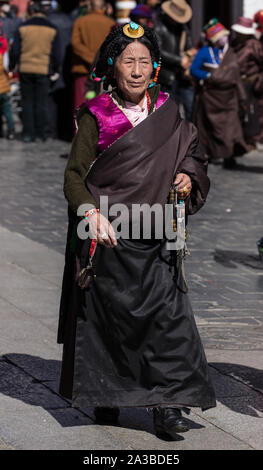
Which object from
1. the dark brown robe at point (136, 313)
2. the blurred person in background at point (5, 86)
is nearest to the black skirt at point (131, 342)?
the dark brown robe at point (136, 313)

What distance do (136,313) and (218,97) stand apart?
9812 millimetres

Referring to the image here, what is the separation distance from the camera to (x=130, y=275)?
4598 mm

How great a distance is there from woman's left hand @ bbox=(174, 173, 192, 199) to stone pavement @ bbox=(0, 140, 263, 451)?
3.25ft

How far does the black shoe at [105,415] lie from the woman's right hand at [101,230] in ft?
2.44

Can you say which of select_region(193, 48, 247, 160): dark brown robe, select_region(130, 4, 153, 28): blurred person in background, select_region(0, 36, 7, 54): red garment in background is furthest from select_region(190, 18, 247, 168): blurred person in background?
select_region(0, 36, 7, 54): red garment in background

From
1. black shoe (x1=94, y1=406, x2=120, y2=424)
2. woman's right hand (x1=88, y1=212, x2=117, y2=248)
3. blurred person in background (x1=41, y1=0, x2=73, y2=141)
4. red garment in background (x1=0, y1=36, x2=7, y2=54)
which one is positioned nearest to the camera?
woman's right hand (x1=88, y1=212, x2=117, y2=248)

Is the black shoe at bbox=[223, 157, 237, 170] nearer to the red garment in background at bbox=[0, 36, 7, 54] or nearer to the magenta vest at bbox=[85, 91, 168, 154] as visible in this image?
the red garment in background at bbox=[0, 36, 7, 54]

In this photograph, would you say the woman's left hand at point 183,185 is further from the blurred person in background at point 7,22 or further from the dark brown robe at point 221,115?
the blurred person in background at point 7,22

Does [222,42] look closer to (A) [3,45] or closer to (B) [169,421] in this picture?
(A) [3,45]

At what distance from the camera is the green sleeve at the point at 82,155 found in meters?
4.55

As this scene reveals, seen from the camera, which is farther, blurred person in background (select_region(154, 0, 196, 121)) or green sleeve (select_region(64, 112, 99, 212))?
blurred person in background (select_region(154, 0, 196, 121))

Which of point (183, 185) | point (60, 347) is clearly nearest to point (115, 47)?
point (183, 185)

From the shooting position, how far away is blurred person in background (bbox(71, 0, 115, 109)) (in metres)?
15.7

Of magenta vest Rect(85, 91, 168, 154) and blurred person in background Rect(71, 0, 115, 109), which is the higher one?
magenta vest Rect(85, 91, 168, 154)
